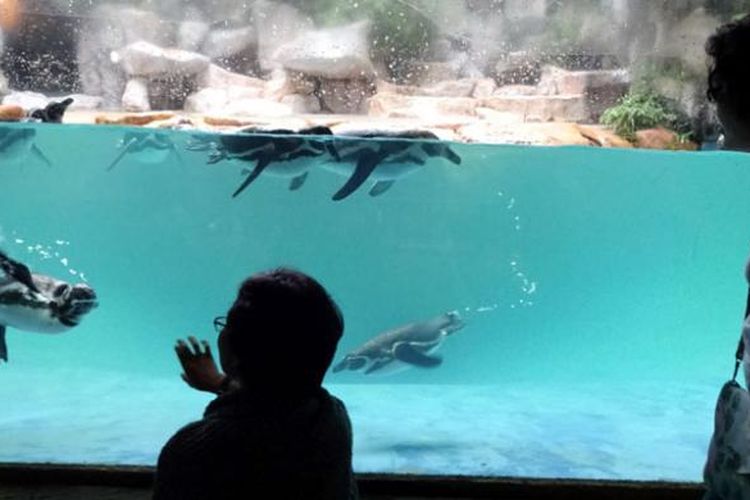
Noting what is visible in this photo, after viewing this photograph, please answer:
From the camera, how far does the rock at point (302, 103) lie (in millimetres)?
3787

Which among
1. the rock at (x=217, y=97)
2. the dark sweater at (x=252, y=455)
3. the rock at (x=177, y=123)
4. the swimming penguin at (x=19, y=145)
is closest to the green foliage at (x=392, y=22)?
the rock at (x=217, y=97)

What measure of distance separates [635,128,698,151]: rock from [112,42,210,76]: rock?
208 cm

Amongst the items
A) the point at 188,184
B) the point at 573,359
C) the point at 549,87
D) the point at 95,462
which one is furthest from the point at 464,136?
the point at 95,462

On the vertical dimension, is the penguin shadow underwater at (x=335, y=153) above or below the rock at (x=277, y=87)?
below

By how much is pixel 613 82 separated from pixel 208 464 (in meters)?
3.12

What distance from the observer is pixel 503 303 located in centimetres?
493

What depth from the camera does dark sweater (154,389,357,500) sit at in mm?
1045

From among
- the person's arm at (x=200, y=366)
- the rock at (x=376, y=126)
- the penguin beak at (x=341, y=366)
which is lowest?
the penguin beak at (x=341, y=366)

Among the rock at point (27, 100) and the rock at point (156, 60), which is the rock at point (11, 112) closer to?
the rock at point (27, 100)

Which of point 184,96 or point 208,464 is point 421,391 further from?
point 208,464

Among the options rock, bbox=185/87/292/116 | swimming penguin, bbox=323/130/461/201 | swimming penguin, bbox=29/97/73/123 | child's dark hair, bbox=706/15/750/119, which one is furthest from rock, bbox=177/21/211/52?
child's dark hair, bbox=706/15/750/119

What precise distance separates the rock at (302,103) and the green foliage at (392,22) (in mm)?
373

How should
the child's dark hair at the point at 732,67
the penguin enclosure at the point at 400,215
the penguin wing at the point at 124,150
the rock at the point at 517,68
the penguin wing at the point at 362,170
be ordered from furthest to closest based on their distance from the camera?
the penguin wing at the point at 124,150 < the penguin wing at the point at 362,170 < the rock at the point at 517,68 < the penguin enclosure at the point at 400,215 < the child's dark hair at the point at 732,67

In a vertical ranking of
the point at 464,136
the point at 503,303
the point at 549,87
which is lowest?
the point at 503,303
